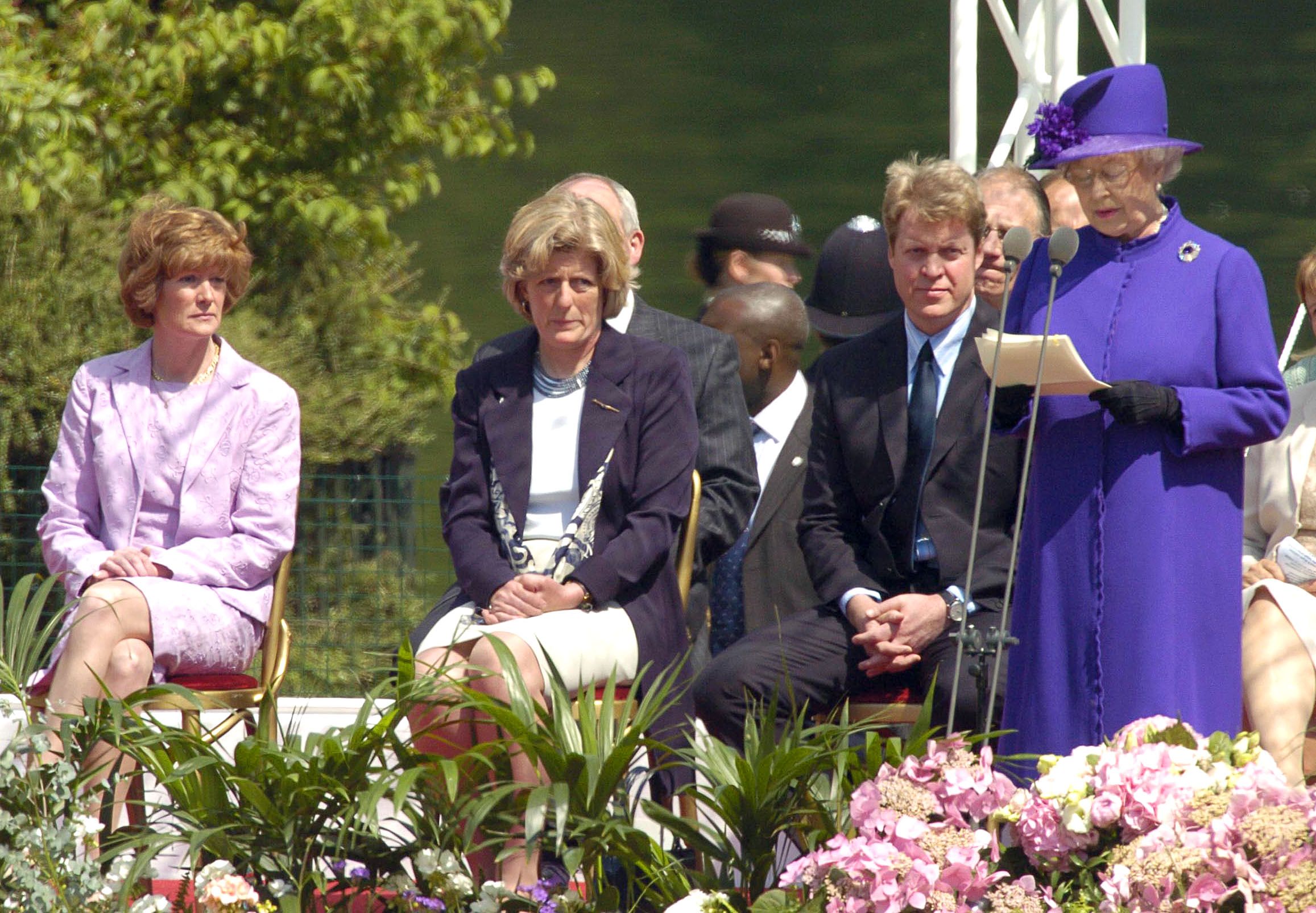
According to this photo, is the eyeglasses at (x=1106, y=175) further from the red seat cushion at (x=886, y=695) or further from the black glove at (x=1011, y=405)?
the red seat cushion at (x=886, y=695)

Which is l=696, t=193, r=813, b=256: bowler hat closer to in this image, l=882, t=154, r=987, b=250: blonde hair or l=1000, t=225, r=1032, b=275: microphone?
l=882, t=154, r=987, b=250: blonde hair

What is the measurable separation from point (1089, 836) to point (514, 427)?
2061mm

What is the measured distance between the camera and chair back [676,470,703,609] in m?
4.48

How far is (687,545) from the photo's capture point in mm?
4500

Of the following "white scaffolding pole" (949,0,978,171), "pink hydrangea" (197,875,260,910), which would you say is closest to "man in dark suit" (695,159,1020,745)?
"pink hydrangea" (197,875,260,910)

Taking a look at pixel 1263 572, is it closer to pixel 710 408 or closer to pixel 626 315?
pixel 710 408

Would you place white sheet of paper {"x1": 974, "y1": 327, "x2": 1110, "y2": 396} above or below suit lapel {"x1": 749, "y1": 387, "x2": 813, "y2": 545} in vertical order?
above

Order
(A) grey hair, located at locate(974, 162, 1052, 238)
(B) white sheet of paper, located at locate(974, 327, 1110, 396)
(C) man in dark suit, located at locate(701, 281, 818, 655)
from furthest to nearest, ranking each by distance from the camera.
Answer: (A) grey hair, located at locate(974, 162, 1052, 238), (C) man in dark suit, located at locate(701, 281, 818, 655), (B) white sheet of paper, located at locate(974, 327, 1110, 396)

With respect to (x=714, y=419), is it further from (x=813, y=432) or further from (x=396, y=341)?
(x=396, y=341)

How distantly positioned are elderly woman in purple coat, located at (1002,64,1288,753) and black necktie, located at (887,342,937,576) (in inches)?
19.9

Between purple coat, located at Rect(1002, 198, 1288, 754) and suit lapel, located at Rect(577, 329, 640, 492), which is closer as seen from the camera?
purple coat, located at Rect(1002, 198, 1288, 754)

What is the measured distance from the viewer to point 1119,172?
3832 mm

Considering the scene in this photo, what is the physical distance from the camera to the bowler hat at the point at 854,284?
18.4ft

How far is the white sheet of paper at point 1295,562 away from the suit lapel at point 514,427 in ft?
5.87
